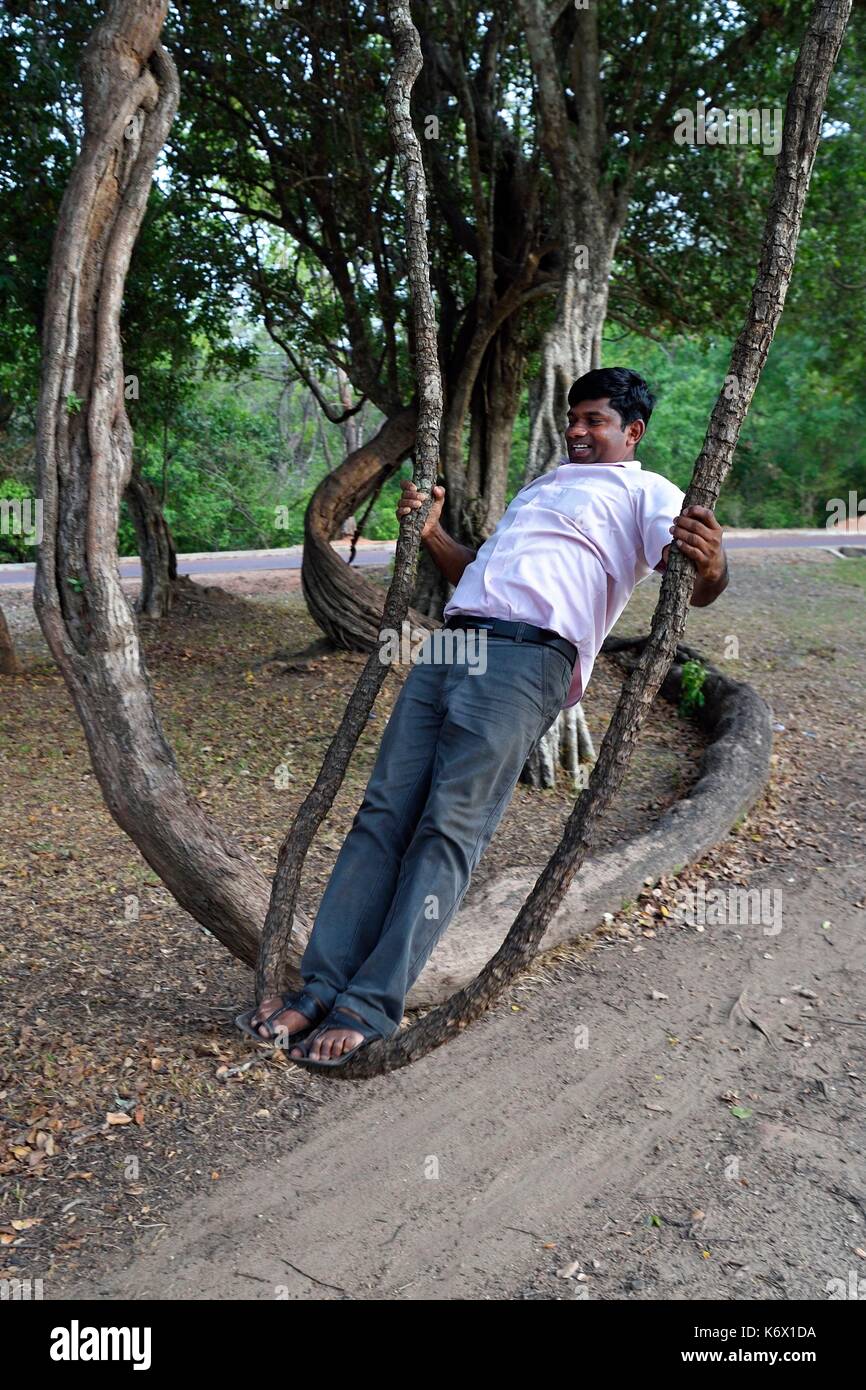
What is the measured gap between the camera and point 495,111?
354 inches

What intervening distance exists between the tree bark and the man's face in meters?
0.57

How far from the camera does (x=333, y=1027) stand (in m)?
2.72

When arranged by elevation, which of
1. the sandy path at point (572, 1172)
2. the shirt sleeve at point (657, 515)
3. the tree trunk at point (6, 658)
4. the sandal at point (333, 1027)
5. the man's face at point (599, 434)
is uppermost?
the man's face at point (599, 434)

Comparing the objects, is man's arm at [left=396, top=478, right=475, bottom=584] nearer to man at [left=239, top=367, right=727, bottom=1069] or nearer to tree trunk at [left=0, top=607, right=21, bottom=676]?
man at [left=239, top=367, right=727, bottom=1069]

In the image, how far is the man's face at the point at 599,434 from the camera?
3260mm

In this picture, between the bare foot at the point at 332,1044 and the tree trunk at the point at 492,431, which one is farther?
the tree trunk at the point at 492,431

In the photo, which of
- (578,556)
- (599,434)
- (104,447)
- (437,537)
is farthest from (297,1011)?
(104,447)

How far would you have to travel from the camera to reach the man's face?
326 centimetres

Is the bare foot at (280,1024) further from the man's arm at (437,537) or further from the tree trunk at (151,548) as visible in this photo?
the tree trunk at (151,548)

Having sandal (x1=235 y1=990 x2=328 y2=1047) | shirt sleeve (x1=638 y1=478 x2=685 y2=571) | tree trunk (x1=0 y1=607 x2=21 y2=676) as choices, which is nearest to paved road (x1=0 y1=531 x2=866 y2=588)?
tree trunk (x1=0 y1=607 x2=21 y2=676)

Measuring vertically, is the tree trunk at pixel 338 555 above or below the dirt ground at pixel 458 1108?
above

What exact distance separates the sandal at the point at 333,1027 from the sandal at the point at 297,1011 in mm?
28

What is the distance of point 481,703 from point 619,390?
1049 mm

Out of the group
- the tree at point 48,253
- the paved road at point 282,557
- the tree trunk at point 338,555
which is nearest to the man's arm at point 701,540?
the tree at point 48,253
